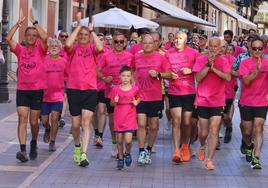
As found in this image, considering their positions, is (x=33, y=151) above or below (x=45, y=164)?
above

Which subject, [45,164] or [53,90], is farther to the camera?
[53,90]

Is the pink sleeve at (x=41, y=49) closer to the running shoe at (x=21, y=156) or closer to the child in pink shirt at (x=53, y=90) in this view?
the child in pink shirt at (x=53, y=90)

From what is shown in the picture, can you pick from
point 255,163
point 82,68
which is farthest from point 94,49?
point 255,163

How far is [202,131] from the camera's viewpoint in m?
9.24

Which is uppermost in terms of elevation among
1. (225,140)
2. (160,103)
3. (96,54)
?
(96,54)

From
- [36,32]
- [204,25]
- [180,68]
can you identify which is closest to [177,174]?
[180,68]

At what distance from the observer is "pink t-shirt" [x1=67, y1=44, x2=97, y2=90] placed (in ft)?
29.8

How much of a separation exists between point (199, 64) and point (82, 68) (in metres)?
1.62

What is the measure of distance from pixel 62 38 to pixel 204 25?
50.9 feet

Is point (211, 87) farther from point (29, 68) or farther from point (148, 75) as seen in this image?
point (29, 68)

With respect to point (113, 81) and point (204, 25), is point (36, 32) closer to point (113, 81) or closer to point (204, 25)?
point (113, 81)

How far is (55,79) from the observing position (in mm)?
10773

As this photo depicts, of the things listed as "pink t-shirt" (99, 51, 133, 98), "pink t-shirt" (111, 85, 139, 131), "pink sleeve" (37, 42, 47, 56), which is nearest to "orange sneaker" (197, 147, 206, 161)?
"pink t-shirt" (111, 85, 139, 131)

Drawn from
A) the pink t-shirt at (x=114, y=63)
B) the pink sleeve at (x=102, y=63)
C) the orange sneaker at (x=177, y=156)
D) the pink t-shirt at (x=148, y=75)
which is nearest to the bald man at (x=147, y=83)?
the pink t-shirt at (x=148, y=75)
